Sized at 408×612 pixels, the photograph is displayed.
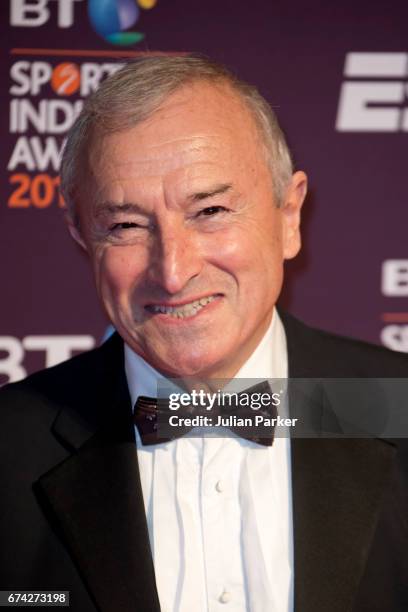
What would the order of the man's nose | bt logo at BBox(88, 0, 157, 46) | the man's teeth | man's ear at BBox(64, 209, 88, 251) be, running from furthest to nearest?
bt logo at BBox(88, 0, 157, 46)
man's ear at BBox(64, 209, 88, 251)
the man's teeth
the man's nose

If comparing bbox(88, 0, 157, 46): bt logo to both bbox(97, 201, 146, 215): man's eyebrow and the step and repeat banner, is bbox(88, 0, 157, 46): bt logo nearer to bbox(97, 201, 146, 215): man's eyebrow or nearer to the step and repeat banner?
the step and repeat banner

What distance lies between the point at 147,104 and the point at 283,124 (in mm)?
839

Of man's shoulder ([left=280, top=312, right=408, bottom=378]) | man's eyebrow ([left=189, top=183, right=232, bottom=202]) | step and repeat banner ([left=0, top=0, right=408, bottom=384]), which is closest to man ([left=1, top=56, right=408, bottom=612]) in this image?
man's eyebrow ([left=189, top=183, right=232, bottom=202])

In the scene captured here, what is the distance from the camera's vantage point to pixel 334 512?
219 cm

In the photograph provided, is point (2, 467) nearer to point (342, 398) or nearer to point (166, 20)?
point (342, 398)

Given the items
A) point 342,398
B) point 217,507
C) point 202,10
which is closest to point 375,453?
point 342,398

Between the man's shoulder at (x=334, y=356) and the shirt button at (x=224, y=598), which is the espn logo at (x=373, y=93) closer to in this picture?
the man's shoulder at (x=334, y=356)

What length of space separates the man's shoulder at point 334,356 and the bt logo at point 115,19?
3.27ft

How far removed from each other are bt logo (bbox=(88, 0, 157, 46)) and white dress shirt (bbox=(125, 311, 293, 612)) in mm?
1301

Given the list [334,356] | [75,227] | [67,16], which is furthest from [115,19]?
[334,356]

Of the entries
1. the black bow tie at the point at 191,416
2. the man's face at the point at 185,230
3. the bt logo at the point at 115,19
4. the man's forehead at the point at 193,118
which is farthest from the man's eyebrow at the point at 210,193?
the bt logo at the point at 115,19

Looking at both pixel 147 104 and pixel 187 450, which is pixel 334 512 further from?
pixel 147 104

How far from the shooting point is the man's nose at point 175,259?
6.91ft

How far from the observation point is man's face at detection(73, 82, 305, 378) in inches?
84.9
